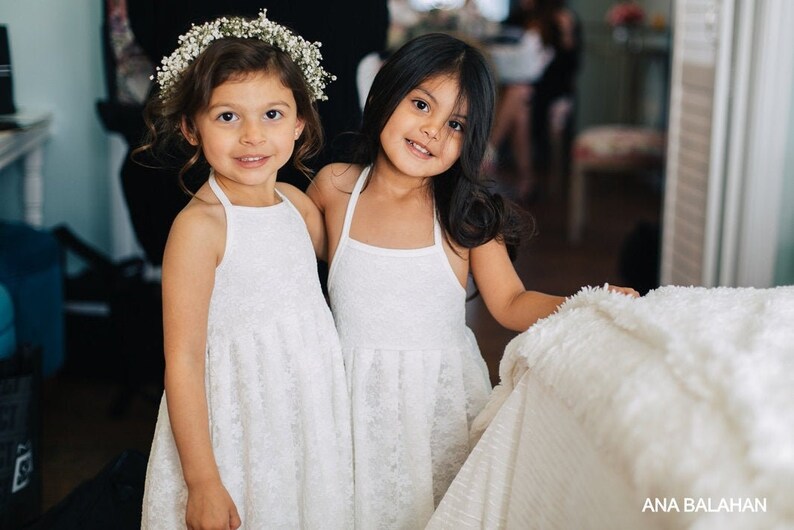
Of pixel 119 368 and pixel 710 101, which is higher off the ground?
pixel 710 101

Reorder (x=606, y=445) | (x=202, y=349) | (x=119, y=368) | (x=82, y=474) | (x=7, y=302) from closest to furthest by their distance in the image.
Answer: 1. (x=606, y=445)
2. (x=202, y=349)
3. (x=7, y=302)
4. (x=82, y=474)
5. (x=119, y=368)

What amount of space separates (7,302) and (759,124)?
2200 mm

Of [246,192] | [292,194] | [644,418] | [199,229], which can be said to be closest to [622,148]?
[292,194]

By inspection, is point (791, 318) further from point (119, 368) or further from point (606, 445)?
point (119, 368)

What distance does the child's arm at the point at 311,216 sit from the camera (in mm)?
1528

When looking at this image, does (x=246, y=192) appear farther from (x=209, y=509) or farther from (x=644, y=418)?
(x=644, y=418)

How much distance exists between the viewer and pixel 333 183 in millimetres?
1588

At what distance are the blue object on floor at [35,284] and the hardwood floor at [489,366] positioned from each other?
0.19 m

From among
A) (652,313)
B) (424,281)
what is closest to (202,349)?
(424,281)

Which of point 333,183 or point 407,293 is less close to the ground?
point 333,183

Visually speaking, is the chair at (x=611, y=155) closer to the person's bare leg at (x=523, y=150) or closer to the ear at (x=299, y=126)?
the person's bare leg at (x=523, y=150)

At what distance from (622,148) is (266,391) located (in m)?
4.01

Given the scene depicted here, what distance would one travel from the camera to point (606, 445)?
101cm

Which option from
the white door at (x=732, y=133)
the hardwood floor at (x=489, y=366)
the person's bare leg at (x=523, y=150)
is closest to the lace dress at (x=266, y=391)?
the hardwood floor at (x=489, y=366)
